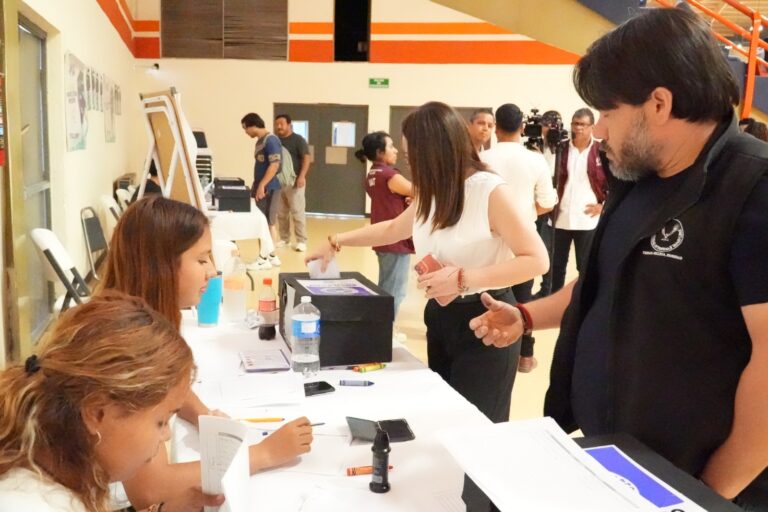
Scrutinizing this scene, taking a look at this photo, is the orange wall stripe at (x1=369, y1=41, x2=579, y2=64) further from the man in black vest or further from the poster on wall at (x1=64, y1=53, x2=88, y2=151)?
the man in black vest

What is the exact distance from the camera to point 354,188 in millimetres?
10531

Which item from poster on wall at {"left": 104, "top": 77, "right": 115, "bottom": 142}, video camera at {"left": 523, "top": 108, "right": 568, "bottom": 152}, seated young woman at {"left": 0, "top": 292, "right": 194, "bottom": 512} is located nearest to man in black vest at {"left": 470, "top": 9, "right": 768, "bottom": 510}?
seated young woman at {"left": 0, "top": 292, "right": 194, "bottom": 512}

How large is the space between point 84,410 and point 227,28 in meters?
10.2

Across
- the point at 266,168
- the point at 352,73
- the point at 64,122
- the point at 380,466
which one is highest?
the point at 352,73

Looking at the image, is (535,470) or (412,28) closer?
(535,470)

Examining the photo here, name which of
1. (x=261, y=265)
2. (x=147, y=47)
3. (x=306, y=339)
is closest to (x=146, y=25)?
(x=147, y=47)

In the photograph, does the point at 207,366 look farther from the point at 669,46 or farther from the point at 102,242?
the point at 102,242

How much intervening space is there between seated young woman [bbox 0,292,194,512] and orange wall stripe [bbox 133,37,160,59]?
1034cm

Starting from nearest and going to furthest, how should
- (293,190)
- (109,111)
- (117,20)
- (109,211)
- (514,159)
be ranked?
(514,159) < (109,211) < (293,190) < (109,111) < (117,20)

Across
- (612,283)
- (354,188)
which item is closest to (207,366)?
(612,283)

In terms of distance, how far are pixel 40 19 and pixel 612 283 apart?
4.27m

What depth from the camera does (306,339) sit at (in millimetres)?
1949

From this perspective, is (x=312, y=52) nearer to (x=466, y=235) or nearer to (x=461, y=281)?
(x=466, y=235)

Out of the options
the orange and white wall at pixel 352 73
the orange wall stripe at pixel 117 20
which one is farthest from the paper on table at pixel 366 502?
the orange and white wall at pixel 352 73
